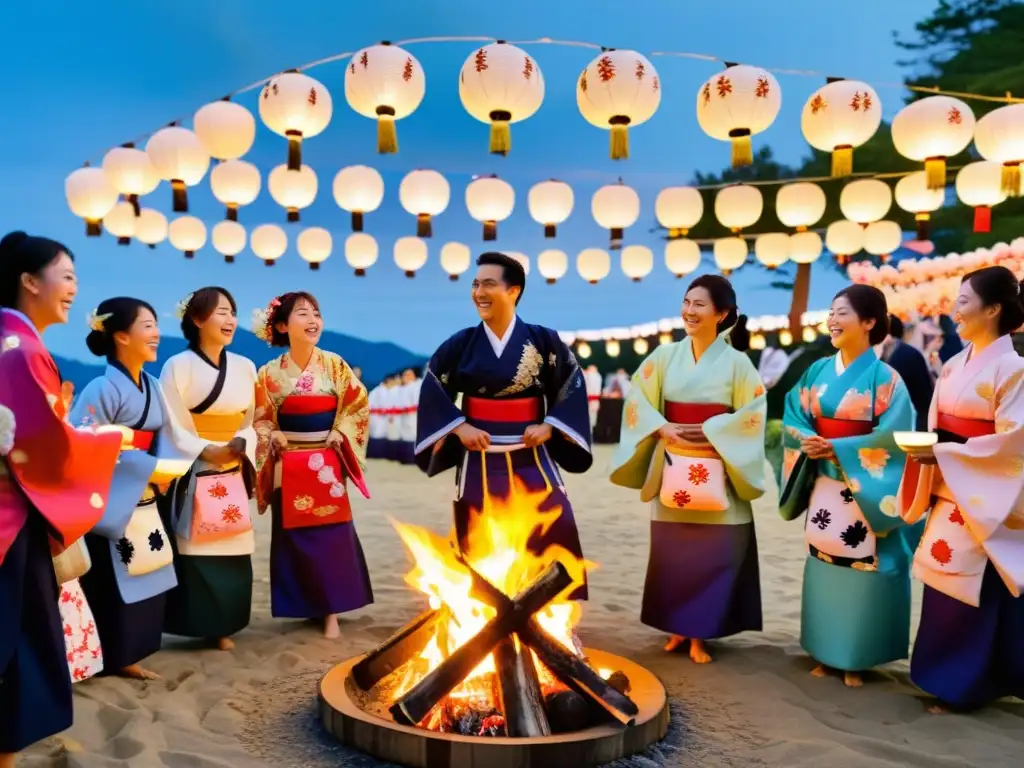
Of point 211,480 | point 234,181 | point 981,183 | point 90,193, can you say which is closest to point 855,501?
point 211,480

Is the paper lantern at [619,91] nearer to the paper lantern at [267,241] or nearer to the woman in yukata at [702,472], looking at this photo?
the woman in yukata at [702,472]

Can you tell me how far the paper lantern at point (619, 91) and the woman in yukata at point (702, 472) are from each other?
2.63 metres

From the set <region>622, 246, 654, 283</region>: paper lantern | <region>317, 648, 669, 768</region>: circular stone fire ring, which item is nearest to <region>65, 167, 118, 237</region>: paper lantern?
<region>622, 246, 654, 283</region>: paper lantern

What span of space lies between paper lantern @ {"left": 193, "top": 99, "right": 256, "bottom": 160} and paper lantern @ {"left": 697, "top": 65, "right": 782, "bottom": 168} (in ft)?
14.1

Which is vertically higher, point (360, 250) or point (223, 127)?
point (223, 127)

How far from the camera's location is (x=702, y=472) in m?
4.66

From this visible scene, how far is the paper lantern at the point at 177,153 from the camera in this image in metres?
8.77

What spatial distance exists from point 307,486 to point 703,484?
2339 mm

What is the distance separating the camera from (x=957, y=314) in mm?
4047

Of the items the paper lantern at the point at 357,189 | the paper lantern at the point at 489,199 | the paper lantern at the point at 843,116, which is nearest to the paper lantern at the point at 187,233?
the paper lantern at the point at 357,189

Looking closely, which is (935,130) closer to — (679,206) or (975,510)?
(679,206)

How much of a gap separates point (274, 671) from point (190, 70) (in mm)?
33340

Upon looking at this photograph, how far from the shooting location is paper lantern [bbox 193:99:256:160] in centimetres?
826

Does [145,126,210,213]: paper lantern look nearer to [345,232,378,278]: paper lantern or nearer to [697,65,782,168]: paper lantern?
[345,232,378,278]: paper lantern
